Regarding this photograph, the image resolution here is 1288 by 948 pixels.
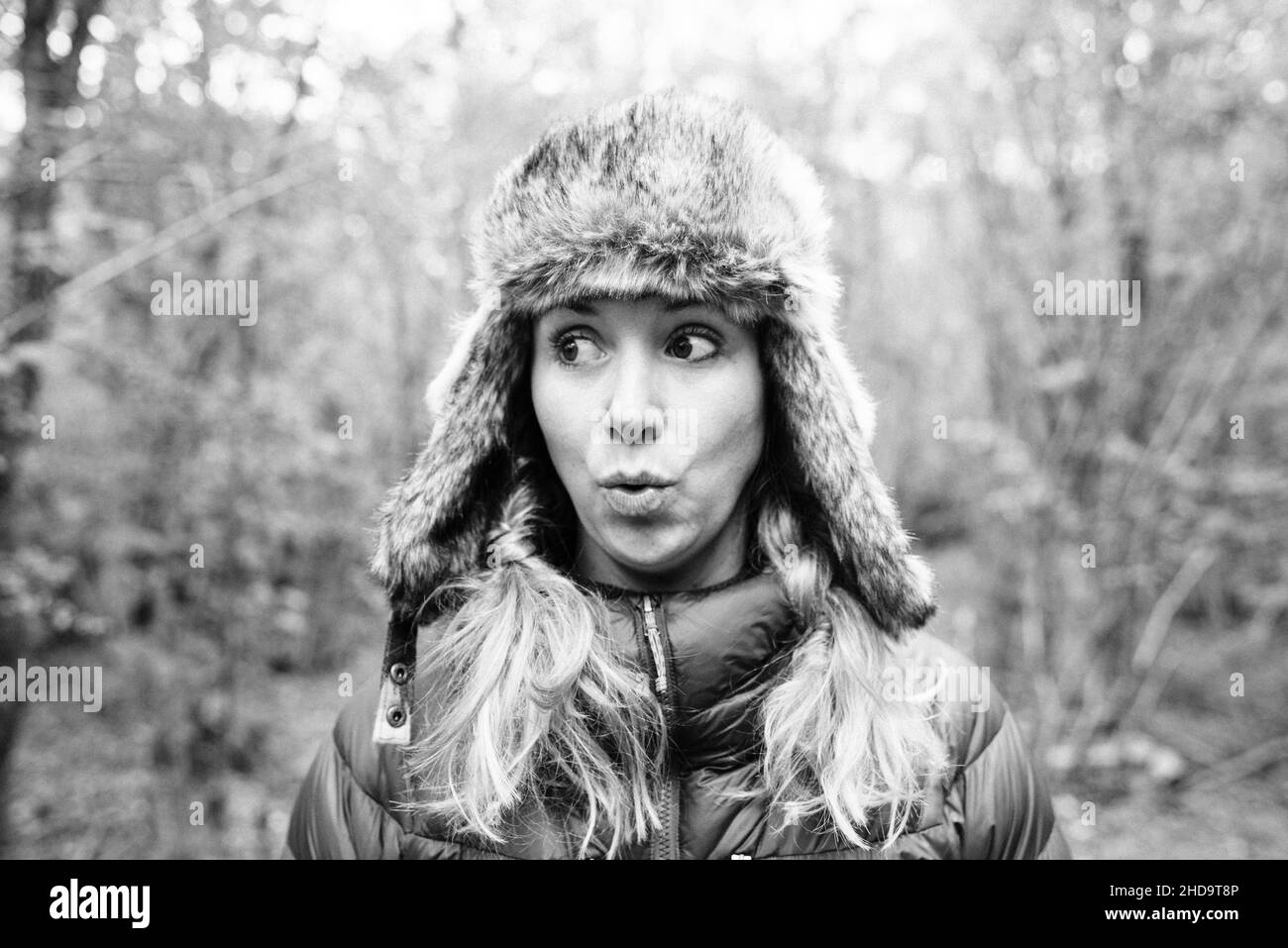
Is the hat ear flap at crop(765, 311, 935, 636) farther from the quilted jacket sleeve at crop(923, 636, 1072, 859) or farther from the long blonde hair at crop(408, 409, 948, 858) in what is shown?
the quilted jacket sleeve at crop(923, 636, 1072, 859)

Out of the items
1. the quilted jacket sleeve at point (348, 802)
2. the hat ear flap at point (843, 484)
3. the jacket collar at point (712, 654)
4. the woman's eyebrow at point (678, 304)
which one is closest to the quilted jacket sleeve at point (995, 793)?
the hat ear flap at point (843, 484)

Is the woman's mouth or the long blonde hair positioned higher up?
the woman's mouth

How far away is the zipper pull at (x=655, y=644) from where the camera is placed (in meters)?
1.55

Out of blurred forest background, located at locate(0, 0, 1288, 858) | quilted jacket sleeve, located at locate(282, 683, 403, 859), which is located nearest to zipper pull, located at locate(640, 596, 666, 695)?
quilted jacket sleeve, located at locate(282, 683, 403, 859)

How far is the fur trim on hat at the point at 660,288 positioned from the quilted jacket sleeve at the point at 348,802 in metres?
0.30

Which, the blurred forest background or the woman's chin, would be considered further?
the blurred forest background

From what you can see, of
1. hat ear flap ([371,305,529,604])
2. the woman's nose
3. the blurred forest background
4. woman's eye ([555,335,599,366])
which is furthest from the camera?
the blurred forest background

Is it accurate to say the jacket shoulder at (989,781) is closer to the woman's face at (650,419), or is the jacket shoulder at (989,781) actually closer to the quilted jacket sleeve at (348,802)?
the woman's face at (650,419)

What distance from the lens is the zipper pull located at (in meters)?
1.55

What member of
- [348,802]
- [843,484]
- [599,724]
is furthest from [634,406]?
[348,802]

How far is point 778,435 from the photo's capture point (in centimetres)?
176

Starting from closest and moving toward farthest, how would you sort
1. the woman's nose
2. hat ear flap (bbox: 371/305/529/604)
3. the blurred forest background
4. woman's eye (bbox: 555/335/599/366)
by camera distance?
1. the woman's nose
2. woman's eye (bbox: 555/335/599/366)
3. hat ear flap (bbox: 371/305/529/604)
4. the blurred forest background

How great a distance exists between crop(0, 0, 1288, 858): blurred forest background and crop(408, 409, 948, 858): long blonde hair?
2.29 m
